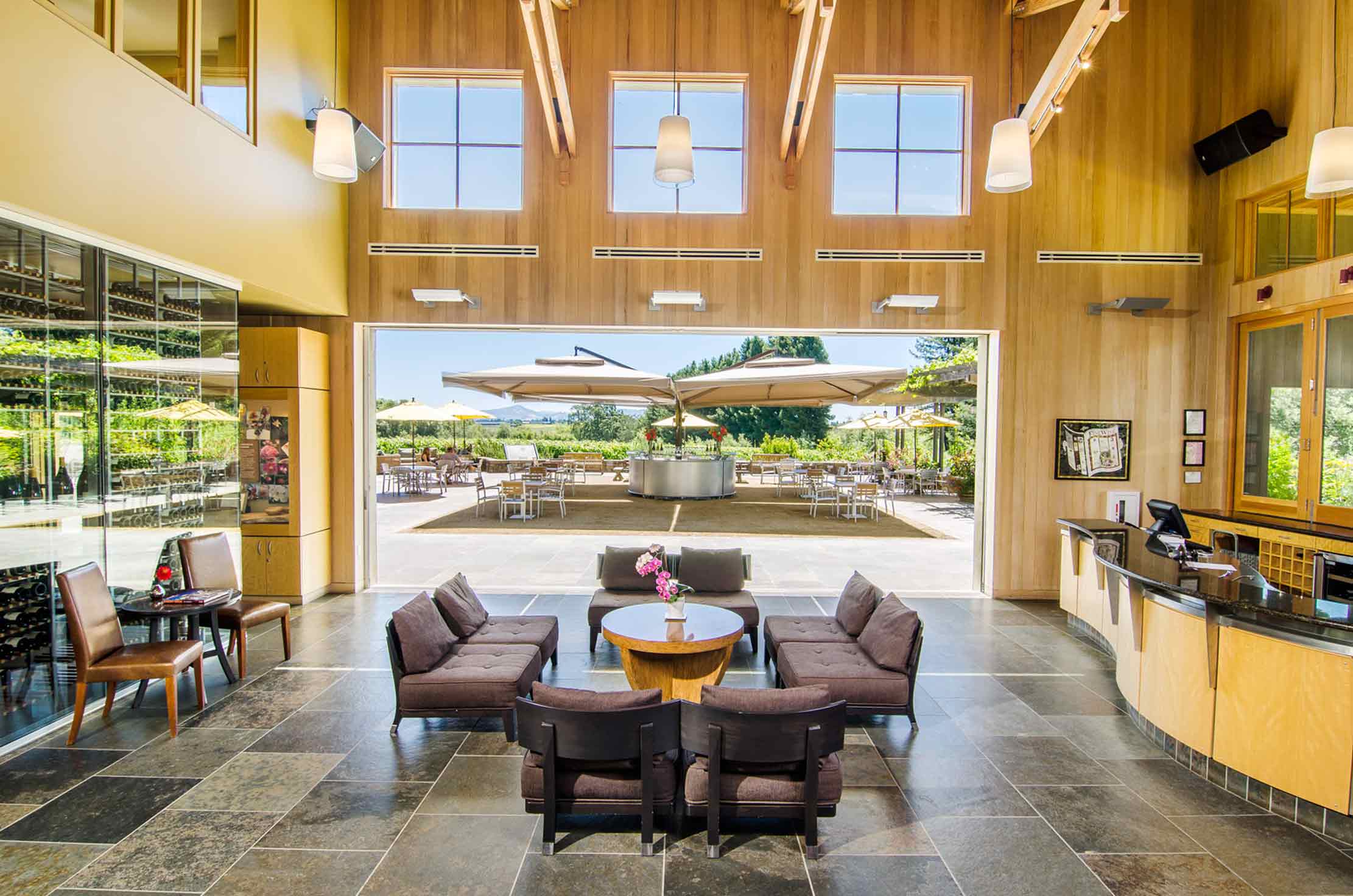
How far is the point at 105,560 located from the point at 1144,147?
400 inches

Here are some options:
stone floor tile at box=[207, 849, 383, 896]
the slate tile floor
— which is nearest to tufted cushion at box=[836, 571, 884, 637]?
the slate tile floor

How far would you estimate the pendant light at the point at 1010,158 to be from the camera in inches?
208

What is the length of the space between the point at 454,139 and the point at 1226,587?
7.83 metres

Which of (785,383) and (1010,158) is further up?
(1010,158)

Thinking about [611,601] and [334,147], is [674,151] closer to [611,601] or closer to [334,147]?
[334,147]


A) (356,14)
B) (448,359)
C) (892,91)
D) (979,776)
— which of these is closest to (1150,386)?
(892,91)

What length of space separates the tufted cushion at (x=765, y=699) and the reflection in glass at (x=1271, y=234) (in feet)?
22.7

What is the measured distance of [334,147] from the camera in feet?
16.8

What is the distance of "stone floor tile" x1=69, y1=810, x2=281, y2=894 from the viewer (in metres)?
2.73

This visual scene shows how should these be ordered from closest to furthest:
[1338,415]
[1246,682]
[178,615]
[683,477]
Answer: [1246,682] → [178,615] → [1338,415] → [683,477]

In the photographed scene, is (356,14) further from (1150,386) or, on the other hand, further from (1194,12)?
(1150,386)

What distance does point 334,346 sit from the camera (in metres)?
7.30

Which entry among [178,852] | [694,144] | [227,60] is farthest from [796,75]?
[178,852]

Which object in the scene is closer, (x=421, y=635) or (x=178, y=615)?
(x=421, y=635)
